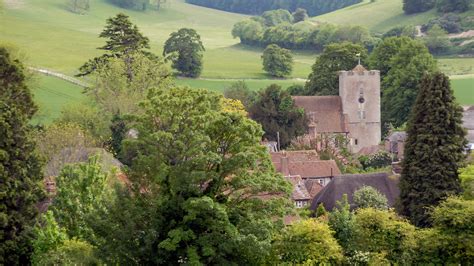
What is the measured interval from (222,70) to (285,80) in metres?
8.84

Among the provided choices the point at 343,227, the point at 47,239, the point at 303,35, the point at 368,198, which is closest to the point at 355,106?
the point at 368,198

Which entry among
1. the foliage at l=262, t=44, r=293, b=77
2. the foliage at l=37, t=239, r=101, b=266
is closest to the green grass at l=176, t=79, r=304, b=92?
the foliage at l=262, t=44, r=293, b=77

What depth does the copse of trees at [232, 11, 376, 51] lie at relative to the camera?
452 feet

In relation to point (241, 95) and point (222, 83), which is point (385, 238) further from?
point (222, 83)

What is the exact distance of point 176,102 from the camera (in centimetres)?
3509

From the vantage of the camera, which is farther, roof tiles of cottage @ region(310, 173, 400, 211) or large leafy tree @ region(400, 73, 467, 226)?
roof tiles of cottage @ region(310, 173, 400, 211)

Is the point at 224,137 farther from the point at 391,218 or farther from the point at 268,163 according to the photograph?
the point at 391,218

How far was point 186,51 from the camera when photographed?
109188 millimetres

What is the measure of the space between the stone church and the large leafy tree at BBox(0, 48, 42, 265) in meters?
45.1

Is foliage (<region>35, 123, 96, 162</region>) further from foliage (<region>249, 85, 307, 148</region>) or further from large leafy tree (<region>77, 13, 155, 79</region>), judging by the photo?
foliage (<region>249, 85, 307, 148</region>)

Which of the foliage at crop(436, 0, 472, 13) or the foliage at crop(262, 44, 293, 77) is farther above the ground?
the foliage at crop(436, 0, 472, 13)

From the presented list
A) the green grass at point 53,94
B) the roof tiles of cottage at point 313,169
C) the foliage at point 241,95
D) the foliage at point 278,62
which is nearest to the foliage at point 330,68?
the foliage at point 241,95

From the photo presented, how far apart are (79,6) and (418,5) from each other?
5198cm

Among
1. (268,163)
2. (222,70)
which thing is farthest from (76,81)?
(268,163)
